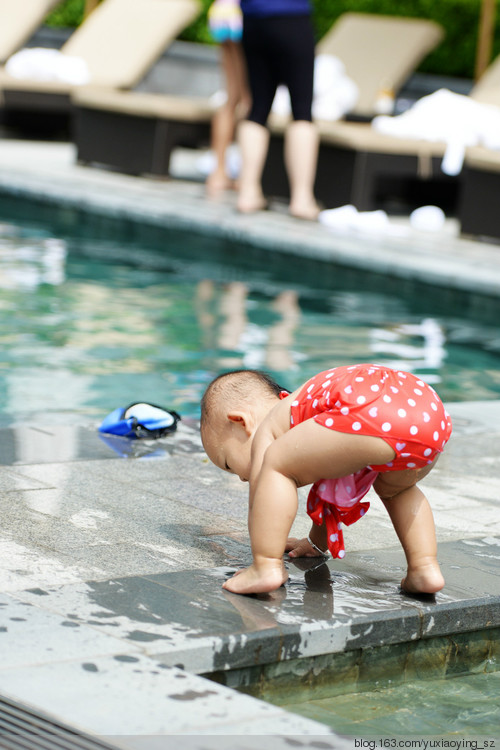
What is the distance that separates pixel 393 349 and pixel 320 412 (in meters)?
3.86

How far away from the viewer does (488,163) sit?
30.2ft

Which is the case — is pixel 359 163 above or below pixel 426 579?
below

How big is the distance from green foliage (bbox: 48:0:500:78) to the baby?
46.8 ft

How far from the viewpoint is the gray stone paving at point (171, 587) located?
84.7 inches

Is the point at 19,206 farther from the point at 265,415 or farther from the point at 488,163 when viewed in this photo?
the point at 265,415

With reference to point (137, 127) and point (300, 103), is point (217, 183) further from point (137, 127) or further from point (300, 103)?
point (300, 103)

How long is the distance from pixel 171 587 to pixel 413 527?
57cm

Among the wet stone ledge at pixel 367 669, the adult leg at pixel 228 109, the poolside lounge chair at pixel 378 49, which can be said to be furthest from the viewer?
the poolside lounge chair at pixel 378 49

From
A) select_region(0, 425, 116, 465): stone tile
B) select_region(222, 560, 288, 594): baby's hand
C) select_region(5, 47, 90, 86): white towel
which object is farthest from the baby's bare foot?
select_region(5, 47, 90, 86): white towel

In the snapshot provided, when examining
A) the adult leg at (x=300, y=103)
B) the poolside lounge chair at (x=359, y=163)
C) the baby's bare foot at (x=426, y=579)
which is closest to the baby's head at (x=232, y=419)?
the baby's bare foot at (x=426, y=579)

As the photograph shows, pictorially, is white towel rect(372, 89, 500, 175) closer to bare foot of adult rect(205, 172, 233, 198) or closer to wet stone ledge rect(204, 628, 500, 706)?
bare foot of adult rect(205, 172, 233, 198)

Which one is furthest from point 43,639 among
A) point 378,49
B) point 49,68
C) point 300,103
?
point 378,49

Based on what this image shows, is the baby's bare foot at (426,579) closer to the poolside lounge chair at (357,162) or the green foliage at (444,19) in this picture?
the poolside lounge chair at (357,162)

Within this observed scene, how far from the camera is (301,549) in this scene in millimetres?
3104
